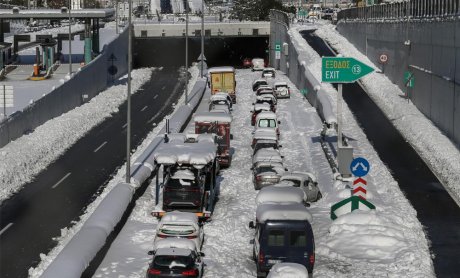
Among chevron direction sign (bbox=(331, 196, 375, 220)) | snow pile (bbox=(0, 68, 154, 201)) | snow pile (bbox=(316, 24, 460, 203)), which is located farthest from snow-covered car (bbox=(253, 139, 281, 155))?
chevron direction sign (bbox=(331, 196, 375, 220))

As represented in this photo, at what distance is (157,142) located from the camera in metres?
48.5

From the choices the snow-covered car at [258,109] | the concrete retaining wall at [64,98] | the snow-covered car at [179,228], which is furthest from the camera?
the snow-covered car at [258,109]

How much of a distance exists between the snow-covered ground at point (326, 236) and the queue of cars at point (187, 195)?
A: 0.82 metres

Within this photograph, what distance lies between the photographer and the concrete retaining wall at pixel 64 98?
156 feet

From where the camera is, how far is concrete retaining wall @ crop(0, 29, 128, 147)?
156 ft

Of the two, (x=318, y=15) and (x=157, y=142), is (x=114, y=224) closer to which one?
(x=157, y=142)

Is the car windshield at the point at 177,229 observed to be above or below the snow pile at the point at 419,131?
below

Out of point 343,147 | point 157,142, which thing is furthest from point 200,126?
point 343,147

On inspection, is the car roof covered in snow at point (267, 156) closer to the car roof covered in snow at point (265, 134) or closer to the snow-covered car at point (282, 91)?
the car roof covered in snow at point (265, 134)

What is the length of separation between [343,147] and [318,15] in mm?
151052

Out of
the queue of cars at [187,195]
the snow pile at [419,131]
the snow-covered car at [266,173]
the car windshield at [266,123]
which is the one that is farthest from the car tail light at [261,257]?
the car windshield at [266,123]

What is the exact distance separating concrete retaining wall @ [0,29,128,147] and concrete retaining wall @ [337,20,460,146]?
22613 millimetres

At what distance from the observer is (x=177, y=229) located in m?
27.8

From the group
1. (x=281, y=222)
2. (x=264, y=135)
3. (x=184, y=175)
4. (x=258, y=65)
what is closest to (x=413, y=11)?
(x=264, y=135)
